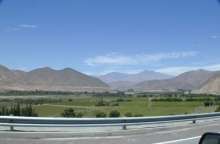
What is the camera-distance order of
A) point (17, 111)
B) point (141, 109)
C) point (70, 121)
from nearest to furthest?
1. point (70, 121)
2. point (17, 111)
3. point (141, 109)

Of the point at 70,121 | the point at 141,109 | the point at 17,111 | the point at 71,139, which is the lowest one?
the point at 71,139

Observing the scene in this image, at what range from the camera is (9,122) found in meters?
19.1

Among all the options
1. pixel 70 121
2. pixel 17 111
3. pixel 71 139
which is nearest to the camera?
pixel 71 139

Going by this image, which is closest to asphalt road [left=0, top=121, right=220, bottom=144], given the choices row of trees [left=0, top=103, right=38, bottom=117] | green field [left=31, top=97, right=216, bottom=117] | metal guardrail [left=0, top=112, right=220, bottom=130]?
metal guardrail [left=0, top=112, right=220, bottom=130]

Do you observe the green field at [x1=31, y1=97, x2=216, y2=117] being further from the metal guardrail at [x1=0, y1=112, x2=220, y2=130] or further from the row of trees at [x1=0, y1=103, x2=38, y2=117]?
the metal guardrail at [x1=0, y1=112, x2=220, y2=130]

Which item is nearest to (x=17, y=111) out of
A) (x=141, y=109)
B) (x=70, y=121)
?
(x=141, y=109)

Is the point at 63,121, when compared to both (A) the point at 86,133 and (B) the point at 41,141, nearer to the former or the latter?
(A) the point at 86,133

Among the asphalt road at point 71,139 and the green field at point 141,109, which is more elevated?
the green field at point 141,109

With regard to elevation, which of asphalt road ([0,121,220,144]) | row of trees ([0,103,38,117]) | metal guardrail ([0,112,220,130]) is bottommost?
asphalt road ([0,121,220,144])

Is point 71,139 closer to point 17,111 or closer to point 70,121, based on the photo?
point 70,121

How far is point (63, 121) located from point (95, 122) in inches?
68.3

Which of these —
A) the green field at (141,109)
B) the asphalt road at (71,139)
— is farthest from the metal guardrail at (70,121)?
the green field at (141,109)

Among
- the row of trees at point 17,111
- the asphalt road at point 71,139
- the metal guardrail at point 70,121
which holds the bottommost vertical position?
the asphalt road at point 71,139

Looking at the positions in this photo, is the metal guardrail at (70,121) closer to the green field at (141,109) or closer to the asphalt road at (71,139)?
the asphalt road at (71,139)
